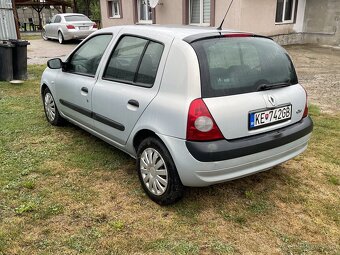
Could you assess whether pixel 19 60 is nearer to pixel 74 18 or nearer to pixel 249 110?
pixel 249 110

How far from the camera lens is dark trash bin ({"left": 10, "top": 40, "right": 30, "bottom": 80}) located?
8416 millimetres

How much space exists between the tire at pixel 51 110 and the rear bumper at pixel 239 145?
297cm

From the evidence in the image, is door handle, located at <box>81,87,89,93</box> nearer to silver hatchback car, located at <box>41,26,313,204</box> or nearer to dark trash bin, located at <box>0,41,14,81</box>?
→ silver hatchback car, located at <box>41,26,313,204</box>

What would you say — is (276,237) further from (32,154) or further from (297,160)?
(32,154)

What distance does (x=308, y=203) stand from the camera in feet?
10.5

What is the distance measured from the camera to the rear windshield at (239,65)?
2818 millimetres

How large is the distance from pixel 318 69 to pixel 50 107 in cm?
803

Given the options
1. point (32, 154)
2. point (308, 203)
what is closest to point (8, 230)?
point (32, 154)

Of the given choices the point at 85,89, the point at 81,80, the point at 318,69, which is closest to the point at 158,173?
the point at 85,89

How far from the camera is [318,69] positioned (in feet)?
33.3

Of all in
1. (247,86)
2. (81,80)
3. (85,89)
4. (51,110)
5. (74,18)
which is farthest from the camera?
(74,18)

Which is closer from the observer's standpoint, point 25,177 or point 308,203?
point 308,203

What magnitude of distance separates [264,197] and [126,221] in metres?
1.33

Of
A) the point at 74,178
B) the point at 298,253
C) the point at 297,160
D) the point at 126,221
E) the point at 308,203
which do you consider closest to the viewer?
the point at 298,253
